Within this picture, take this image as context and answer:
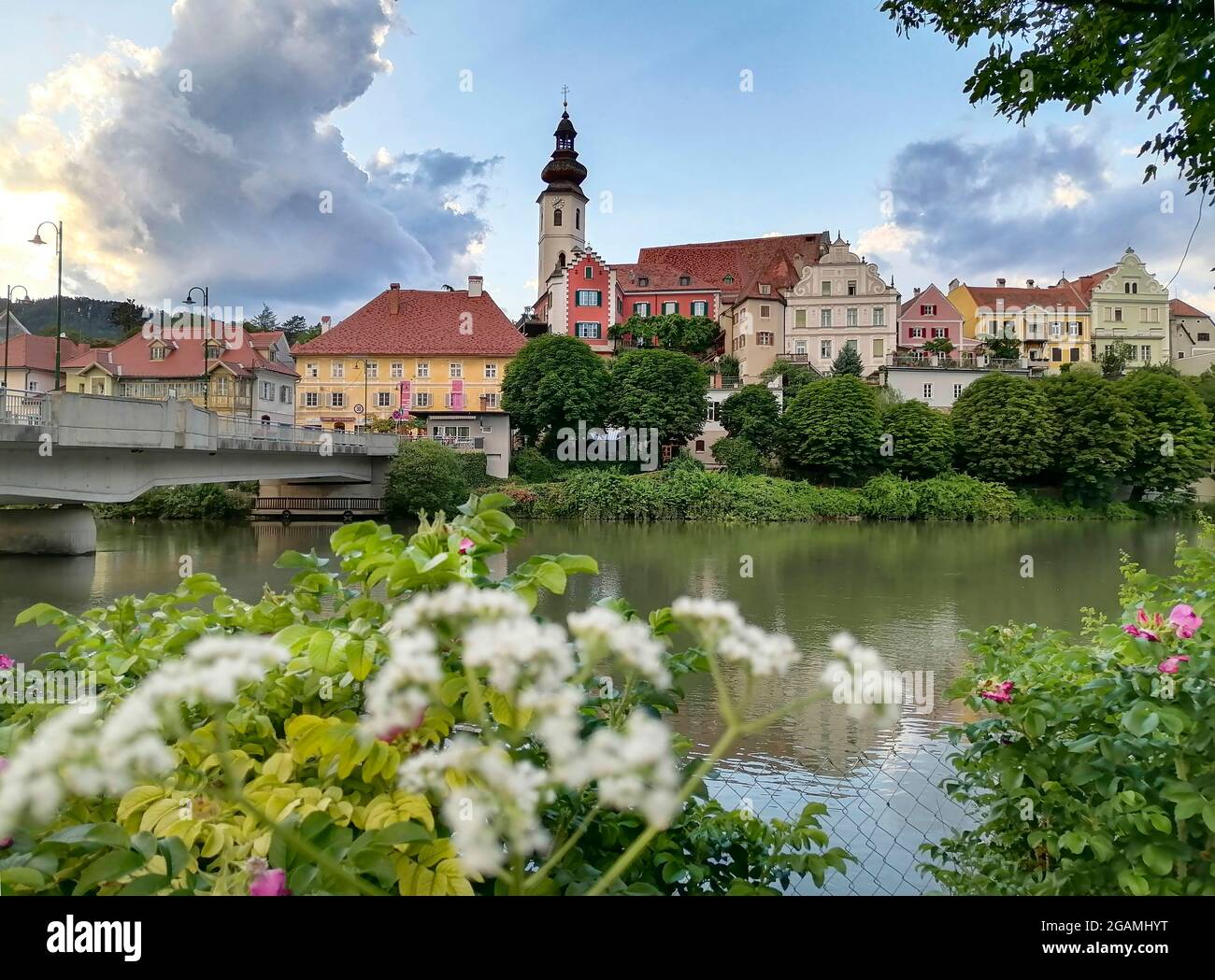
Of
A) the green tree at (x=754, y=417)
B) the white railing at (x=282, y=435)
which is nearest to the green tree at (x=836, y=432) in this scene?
the green tree at (x=754, y=417)

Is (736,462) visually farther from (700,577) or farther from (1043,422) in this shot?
(700,577)

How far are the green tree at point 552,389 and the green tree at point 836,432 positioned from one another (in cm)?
768

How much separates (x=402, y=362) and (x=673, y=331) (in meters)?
13.2

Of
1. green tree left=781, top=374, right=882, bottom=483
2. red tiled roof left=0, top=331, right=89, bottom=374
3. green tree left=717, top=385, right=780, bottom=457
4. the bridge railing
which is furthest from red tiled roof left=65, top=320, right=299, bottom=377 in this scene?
green tree left=781, top=374, right=882, bottom=483

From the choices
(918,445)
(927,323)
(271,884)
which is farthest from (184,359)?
(271,884)

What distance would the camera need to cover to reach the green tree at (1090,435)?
2655cm

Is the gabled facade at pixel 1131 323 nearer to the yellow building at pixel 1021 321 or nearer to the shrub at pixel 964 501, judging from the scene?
the shrub at pixel 964 501

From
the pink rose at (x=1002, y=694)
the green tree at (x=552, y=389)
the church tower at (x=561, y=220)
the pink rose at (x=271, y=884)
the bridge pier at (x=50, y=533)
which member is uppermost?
the church tower at (x=561, y=220)

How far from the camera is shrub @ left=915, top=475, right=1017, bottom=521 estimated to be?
26.9 m

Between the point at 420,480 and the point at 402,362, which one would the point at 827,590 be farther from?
the point at 402,362

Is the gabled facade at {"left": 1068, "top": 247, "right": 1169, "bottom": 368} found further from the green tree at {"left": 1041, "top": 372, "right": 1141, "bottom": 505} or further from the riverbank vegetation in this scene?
the green tree at {"left": 1041, "top": 372, "right": 1141, "bottom": 505}

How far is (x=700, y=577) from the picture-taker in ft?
35.7
